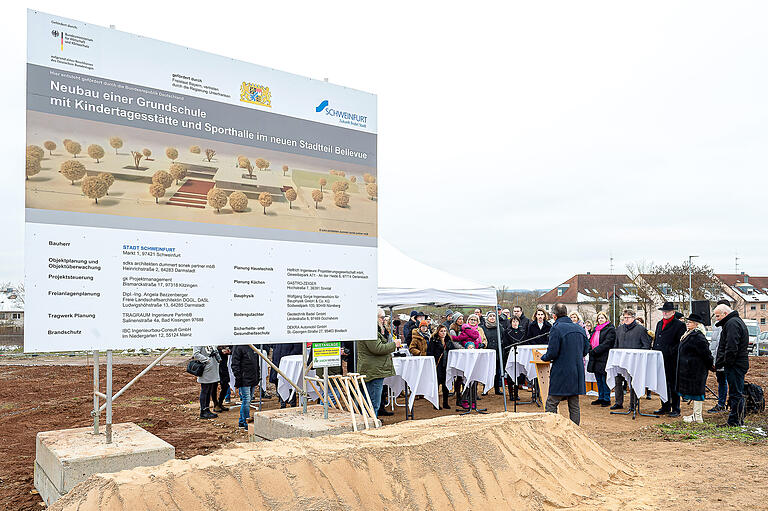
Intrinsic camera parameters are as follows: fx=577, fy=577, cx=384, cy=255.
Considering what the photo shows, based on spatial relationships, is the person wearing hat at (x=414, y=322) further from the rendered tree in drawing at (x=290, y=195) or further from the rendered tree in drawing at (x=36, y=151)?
the rendered tree in drawing at (x=36, y=151)

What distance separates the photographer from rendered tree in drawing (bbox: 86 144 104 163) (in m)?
4.76

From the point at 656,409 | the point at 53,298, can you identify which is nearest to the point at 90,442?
the point at 53,298

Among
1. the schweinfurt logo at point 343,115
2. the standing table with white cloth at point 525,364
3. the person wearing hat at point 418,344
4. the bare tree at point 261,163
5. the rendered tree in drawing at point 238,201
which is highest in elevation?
the schweinfurt logo at point 343,115

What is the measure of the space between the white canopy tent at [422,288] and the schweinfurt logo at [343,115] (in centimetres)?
350

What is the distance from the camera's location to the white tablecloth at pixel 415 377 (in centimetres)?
898

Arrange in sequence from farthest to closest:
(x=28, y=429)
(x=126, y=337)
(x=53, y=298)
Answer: (x=28, y=429), (x=126, y=337), (x=53, y=298)

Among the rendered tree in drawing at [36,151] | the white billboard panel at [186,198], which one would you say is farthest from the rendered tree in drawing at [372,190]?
the rendered tree in drawing at [36,151]

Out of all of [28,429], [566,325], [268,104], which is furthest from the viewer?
[28,429]

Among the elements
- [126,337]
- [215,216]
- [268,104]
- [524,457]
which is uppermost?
[268,104]

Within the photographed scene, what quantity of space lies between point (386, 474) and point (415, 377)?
4.41 m

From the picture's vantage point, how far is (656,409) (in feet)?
34.1

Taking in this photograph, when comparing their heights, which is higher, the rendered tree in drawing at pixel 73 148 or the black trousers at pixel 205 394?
the rendered tree in drawing at pixel 73 148

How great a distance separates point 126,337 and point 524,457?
12.2 feet

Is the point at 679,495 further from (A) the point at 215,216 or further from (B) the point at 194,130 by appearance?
(B) the point at 194,130
